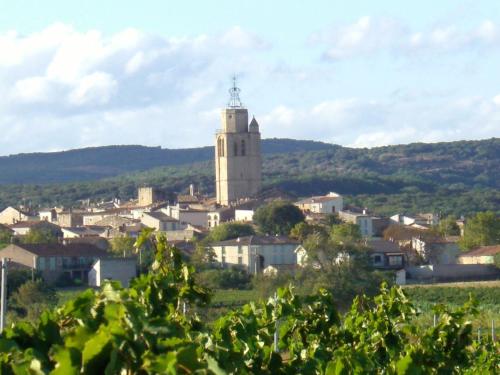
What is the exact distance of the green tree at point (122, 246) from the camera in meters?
59.1

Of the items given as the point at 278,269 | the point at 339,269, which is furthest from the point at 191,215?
the point at 339,269

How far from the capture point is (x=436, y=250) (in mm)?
63562

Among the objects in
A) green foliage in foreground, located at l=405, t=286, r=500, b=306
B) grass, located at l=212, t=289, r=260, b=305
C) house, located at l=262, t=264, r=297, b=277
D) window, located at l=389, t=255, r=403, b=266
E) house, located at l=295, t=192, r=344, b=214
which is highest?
house, located at l=295, t=192, r=344, b=214

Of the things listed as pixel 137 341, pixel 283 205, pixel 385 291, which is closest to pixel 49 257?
pixel 283 205

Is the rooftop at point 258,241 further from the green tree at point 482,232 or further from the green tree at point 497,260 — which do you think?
the green tree at point 482,232

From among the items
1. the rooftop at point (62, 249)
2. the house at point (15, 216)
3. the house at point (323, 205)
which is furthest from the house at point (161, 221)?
the rooftop at point (62, 249)

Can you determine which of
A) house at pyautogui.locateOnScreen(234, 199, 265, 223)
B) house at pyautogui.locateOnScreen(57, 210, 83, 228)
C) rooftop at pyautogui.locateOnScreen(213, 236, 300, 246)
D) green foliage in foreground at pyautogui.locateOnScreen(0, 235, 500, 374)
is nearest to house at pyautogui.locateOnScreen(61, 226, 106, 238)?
house at pyautogui.locateOnScreen(234, 199, 265, 223)

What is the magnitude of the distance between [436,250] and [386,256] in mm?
3619

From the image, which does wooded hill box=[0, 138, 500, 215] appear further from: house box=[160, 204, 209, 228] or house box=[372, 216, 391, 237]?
house box=[372, 216, 391, 237]

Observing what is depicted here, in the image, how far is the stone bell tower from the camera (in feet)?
313

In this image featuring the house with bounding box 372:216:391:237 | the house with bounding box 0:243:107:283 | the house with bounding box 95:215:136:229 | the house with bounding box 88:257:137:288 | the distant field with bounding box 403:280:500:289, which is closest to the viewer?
Result: the distant field with bounding box 403:280:500:289

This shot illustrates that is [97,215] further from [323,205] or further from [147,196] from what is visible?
[323,205]

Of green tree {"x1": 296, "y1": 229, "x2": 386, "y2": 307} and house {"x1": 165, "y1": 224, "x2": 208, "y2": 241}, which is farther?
house {"x1": 165, "y1": 224, "x2": 208, "y2": 241}

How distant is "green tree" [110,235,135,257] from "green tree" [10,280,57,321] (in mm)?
17324
